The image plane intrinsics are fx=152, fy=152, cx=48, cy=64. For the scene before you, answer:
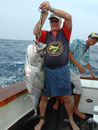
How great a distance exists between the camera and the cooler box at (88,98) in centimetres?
286

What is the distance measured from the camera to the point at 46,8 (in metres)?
1.64

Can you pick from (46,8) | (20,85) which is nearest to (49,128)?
(20,85)

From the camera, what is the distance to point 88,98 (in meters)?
2.94

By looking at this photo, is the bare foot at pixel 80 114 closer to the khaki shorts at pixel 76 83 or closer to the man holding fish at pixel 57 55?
the khaki shorts at pixel 76 83

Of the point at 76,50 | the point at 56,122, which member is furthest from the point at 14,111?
the point at 76,50

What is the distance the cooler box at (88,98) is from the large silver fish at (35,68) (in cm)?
123

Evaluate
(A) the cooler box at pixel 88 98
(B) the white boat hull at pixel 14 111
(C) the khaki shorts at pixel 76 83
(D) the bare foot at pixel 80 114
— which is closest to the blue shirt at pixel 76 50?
(C) the khaki shorts at pixel 76 83

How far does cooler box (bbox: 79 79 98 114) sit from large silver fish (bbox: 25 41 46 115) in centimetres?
123

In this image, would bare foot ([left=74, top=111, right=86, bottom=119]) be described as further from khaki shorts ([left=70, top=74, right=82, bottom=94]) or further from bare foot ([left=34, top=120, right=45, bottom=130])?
bare foot ([left=34, top=120, right=45, bottom=130])

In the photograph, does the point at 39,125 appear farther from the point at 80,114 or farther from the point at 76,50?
the point at 76,50

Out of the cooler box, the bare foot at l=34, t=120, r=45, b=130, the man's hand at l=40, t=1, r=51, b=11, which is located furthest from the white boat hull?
the man's hand at l=40, t=1, r=51, b=11

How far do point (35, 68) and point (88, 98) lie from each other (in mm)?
1576

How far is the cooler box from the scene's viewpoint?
2859 millimetres

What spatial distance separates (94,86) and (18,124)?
151 cm
